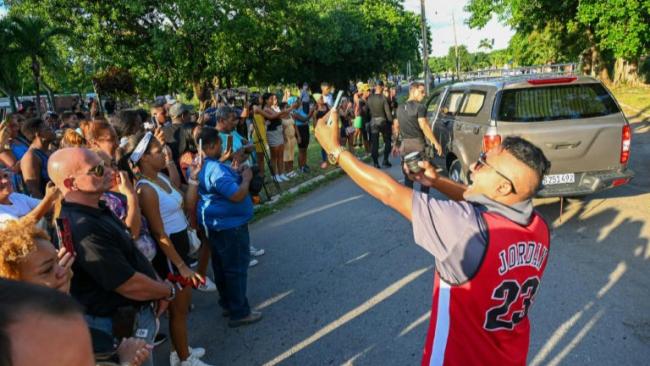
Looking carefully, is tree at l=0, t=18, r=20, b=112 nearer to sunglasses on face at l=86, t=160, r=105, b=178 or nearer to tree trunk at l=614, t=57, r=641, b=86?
sunglasses on face at l=86, t=160, r=105, b=178

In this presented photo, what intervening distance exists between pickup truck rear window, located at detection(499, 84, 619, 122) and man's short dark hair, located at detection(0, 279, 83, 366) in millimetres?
5736

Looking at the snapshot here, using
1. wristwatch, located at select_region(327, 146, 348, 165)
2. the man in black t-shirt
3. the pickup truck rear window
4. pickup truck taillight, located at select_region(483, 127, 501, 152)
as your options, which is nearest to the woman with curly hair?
wristwatch, located at select_region(327, 146, 348, 165)

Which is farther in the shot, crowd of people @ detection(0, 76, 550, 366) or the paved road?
the paved road

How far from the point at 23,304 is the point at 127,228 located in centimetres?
212

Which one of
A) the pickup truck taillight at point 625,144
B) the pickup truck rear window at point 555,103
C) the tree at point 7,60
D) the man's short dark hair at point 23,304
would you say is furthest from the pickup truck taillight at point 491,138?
the tree at point 7,60

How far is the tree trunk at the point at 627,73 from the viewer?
30.5m

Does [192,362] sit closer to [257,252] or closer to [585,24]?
[257,252]

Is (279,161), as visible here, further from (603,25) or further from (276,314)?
(603,25)

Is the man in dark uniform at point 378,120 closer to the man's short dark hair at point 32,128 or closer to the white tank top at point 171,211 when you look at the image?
the man's short dark hair at point 32,128

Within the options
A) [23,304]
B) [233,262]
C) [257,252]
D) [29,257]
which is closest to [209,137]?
[233,262]

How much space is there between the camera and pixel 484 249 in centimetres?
180

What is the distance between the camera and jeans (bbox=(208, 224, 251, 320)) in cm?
392

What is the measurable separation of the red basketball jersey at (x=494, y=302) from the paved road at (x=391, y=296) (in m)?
1.50

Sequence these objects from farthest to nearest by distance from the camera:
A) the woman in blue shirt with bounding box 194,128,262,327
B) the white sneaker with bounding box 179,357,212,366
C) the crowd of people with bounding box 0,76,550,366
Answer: the woman in blue shirt with bounding box 194,128,262,327, the white sneaker with bounding box 179,357,212,366, the crowd of people with bounding box 0,76,550,366
